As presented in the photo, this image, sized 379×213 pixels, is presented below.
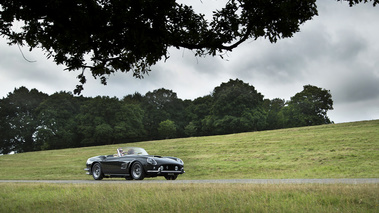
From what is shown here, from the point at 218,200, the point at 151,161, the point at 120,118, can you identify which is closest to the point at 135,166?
the point at 151,161

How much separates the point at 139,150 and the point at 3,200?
763 cm

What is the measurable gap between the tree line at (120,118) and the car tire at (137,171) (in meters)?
46.4

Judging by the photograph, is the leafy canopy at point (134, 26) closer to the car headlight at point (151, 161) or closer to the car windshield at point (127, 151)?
the car headlight at point (151, 161)

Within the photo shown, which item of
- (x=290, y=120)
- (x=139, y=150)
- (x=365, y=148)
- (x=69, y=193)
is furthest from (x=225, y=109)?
(x=69, y=193)

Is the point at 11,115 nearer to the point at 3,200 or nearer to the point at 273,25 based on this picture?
the point at 3,200

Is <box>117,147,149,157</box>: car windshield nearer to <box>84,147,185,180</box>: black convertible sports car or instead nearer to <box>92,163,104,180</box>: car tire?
<box>84,147,185,180</box>: black convertible sports car

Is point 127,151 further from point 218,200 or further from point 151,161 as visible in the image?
point 218,200

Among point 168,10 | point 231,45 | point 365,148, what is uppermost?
point 168,10

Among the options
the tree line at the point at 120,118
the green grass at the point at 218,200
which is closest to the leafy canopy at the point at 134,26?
the green grass at the point at 218,200

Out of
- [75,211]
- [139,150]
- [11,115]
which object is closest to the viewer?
[75,211]

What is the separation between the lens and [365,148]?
22250 millimetres

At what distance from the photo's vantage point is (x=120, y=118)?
6444cm

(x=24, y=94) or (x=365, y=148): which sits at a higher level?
(x=24, y=94)

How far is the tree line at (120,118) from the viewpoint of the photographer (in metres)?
60.2
